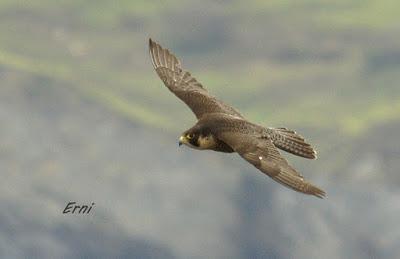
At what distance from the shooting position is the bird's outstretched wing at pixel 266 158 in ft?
53.2

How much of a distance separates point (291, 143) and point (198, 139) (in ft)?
5.34

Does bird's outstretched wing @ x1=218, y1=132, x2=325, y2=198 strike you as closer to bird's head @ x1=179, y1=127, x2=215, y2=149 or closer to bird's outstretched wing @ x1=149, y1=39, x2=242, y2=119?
bird's head @ x1=179, y1=127, x2=215, y2=149

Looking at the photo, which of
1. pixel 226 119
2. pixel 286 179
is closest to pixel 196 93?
pixel 226 119

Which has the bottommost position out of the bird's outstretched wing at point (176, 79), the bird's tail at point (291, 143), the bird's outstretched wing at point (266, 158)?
the bird's outstretched wing at point (266, 158)

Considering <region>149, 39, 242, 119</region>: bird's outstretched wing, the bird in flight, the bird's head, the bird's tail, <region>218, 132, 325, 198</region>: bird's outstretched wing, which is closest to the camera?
<region>218, 132, 325, 198</region>: bird's outstretched wing

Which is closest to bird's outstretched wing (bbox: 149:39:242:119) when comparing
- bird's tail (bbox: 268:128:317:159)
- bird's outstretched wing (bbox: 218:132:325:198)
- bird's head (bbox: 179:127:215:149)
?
bird's tail (bbox: 268:128:317:159)

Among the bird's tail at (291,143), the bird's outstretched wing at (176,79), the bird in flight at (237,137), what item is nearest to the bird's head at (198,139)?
the bird in flight at (237,137)

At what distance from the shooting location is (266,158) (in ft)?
57.9

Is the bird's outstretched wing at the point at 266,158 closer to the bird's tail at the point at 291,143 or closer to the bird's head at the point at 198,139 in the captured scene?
the bird's head at the point at 198,139

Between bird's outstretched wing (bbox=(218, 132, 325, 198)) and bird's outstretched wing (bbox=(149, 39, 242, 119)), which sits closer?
bird's outstretched wing (bbox=(218, 132, 325, 198))

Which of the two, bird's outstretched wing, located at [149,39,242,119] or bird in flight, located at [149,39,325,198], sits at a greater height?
bird's outstretched wing, located at [149,39,242,119]

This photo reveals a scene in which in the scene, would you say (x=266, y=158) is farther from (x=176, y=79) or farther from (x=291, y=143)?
(x=176, y=79)

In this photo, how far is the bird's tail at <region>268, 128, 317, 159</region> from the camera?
62.6 feet

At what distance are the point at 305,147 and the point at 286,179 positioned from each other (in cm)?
285
